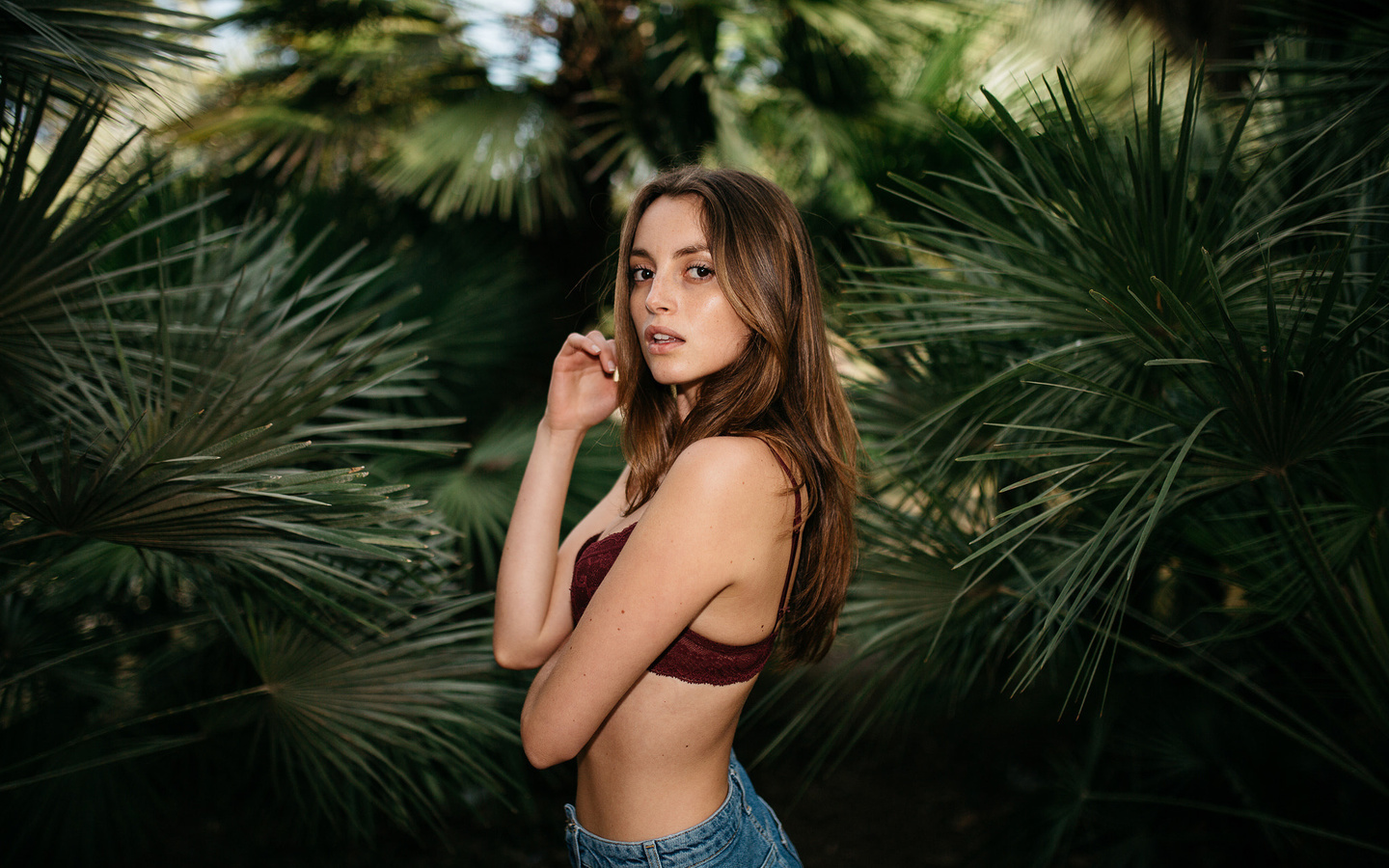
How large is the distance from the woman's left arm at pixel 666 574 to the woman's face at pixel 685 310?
0.18 meters

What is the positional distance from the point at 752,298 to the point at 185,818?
11.9 ft

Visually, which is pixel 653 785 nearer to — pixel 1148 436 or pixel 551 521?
pixel 551 521

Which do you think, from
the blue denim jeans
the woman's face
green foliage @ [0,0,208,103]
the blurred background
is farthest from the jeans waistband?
green foliage @ [0,0,208,103]

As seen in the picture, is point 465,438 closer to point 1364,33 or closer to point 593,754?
point 593,754

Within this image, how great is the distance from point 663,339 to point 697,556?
0.35 m

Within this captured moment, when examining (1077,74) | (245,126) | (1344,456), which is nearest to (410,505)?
(1344,456)

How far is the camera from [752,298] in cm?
119

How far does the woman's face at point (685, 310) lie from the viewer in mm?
1188

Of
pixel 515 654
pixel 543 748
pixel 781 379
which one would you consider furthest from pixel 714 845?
pixel 781 379

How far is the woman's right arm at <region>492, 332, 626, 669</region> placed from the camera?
1357mm

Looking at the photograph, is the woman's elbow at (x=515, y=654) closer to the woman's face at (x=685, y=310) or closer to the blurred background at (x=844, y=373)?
the blurred background at (x=844, y=373)

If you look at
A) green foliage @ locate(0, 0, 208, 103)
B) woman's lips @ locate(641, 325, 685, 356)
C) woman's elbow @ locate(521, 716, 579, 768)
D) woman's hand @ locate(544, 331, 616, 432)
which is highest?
green foliage @ locate(0, 0, 208, 103)

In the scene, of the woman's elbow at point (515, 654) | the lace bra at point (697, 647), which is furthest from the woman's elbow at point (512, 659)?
the lace bra at point (697, 647)

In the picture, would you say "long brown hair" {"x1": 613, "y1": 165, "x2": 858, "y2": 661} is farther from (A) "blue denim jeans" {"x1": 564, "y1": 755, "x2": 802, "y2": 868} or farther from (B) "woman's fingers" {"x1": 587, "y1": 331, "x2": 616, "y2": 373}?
(A) "blue denim jeans" {"x1": 564, "y1": 755, "x2": 802, "y2": 868}
